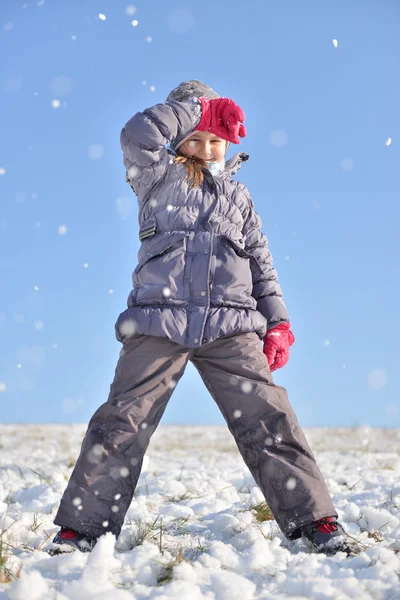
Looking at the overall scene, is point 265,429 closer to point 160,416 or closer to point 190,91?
point 160,416

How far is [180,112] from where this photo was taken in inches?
118

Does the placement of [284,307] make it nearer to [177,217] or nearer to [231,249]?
[231,249]

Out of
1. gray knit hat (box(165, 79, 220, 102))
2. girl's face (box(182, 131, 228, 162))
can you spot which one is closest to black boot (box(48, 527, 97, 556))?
girl's face (box(182, 131, 228, 162))

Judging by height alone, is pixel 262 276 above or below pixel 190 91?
below

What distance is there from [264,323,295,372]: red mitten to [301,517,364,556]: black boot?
91 centimetres

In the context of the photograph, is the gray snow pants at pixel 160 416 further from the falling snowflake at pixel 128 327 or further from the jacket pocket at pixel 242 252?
the jacket pocket at pixel 242 252

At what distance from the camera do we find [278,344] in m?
3.21

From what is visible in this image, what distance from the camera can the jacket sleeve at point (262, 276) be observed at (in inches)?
127

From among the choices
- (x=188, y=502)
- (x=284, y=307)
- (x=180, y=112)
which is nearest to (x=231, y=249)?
(x=284, y=307)

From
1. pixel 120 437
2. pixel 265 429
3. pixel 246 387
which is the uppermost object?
pixel 246 387

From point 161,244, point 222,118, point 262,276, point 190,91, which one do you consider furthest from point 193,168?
point 262,276

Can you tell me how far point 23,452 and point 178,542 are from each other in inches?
247

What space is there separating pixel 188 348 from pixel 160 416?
0.38m

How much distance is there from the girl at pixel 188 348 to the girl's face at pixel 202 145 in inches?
1.9
